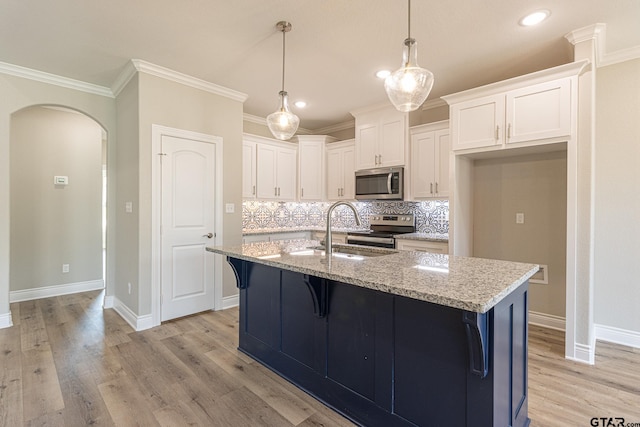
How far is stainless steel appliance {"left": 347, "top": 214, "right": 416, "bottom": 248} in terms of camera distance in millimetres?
4121

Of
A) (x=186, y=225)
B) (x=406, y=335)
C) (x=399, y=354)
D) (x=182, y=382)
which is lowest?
(x=182, y=382)

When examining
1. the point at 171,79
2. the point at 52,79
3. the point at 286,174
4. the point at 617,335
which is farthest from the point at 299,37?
the point at 617,335

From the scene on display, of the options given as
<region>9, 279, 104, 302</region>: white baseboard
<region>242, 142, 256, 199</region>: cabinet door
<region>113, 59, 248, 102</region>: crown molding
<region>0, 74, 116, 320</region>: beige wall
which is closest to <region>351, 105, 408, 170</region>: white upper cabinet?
<region>242, 142, 256, 199</region>: cabinet door

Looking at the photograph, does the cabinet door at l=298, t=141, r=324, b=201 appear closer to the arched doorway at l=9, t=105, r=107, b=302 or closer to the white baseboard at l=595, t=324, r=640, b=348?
the arched doorway at l=9, t=105, r=107, b=302

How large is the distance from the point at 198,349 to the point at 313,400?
50.8 inches

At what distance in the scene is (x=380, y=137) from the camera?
4430 millimetres

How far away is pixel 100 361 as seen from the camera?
2.60 meters

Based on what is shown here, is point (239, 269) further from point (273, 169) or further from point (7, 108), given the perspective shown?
point (7, 108)

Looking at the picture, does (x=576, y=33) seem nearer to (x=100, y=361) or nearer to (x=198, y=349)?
(x=198, y=349)

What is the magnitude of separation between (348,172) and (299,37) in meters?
2.53

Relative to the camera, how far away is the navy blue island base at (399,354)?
4.56 ft

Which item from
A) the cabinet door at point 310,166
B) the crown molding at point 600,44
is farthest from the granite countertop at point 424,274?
the cabinet door at point 310,166

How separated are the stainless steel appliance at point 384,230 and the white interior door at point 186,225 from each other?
1951 millimetres

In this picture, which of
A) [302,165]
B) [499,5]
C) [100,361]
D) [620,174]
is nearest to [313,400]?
[100,361]
